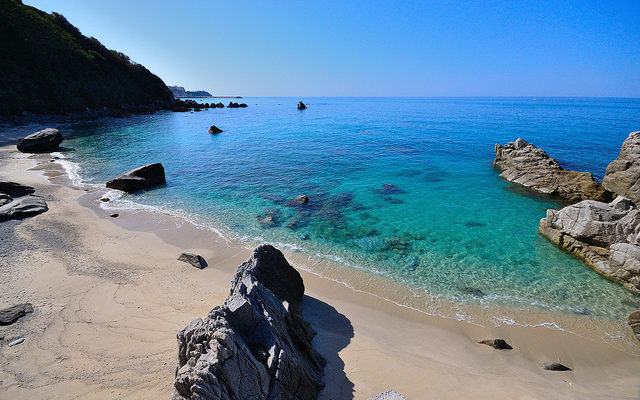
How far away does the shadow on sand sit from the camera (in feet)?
28.6

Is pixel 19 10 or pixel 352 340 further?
pixel 19 10

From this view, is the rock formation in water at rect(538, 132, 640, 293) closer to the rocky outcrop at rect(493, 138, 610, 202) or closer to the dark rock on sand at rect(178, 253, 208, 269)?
the rocky outcrop at rect(493, 138, 610, 202)

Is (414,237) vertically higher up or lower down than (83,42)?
lower down

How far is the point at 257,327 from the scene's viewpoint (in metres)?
7.76

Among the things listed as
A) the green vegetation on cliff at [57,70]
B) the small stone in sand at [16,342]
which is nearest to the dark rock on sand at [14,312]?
the small stone in sand at [16,342]

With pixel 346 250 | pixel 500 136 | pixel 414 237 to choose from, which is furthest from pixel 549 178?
pixel 500 136

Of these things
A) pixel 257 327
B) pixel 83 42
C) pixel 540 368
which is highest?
pixel 83 42

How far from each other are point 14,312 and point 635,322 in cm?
2346

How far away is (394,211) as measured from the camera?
23.4 metres

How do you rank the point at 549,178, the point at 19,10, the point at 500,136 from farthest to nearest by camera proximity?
1. the point at 19,10
2. the point at 500,136
3. the point at 549,178

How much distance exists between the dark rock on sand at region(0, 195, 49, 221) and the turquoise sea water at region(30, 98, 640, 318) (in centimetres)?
621

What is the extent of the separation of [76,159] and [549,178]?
51.1 m

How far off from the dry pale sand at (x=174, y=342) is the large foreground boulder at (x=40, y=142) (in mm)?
28961

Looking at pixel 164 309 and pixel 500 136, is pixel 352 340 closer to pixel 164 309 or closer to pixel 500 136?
pixel 164 309
